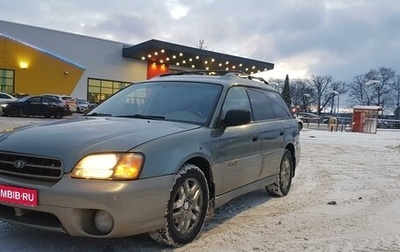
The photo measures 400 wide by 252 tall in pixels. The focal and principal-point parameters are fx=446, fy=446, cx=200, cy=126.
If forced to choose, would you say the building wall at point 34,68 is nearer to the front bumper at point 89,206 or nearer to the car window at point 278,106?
the car window at point 278,106

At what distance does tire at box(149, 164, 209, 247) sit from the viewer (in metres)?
3.85

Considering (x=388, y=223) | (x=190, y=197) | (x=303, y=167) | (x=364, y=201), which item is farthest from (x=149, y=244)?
(x=303, y=167)

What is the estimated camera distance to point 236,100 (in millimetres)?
5348

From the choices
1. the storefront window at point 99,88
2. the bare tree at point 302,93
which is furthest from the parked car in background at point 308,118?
the bare tree at point 302,93

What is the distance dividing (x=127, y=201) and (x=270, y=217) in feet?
7.93

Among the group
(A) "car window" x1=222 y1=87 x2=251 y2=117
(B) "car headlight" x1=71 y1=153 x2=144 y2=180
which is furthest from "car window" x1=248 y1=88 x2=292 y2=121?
(B) "car headlight" x1=71 y1=153 x2=144 y2=180

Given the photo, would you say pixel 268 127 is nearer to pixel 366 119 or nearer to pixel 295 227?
pixel 295 227

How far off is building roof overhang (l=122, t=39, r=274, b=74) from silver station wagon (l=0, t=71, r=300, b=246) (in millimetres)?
36174

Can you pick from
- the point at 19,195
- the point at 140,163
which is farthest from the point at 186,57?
the point at 19,195

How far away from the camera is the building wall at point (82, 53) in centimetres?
3662

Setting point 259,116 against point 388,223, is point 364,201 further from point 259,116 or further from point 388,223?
point 259,116

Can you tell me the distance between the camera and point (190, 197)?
13.6 feet

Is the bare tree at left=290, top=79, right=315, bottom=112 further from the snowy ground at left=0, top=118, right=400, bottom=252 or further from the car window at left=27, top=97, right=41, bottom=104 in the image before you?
the snowy ground at left=0, top=118, right=400, bottom=252

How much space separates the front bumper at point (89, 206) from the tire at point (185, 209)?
0.74 ft
